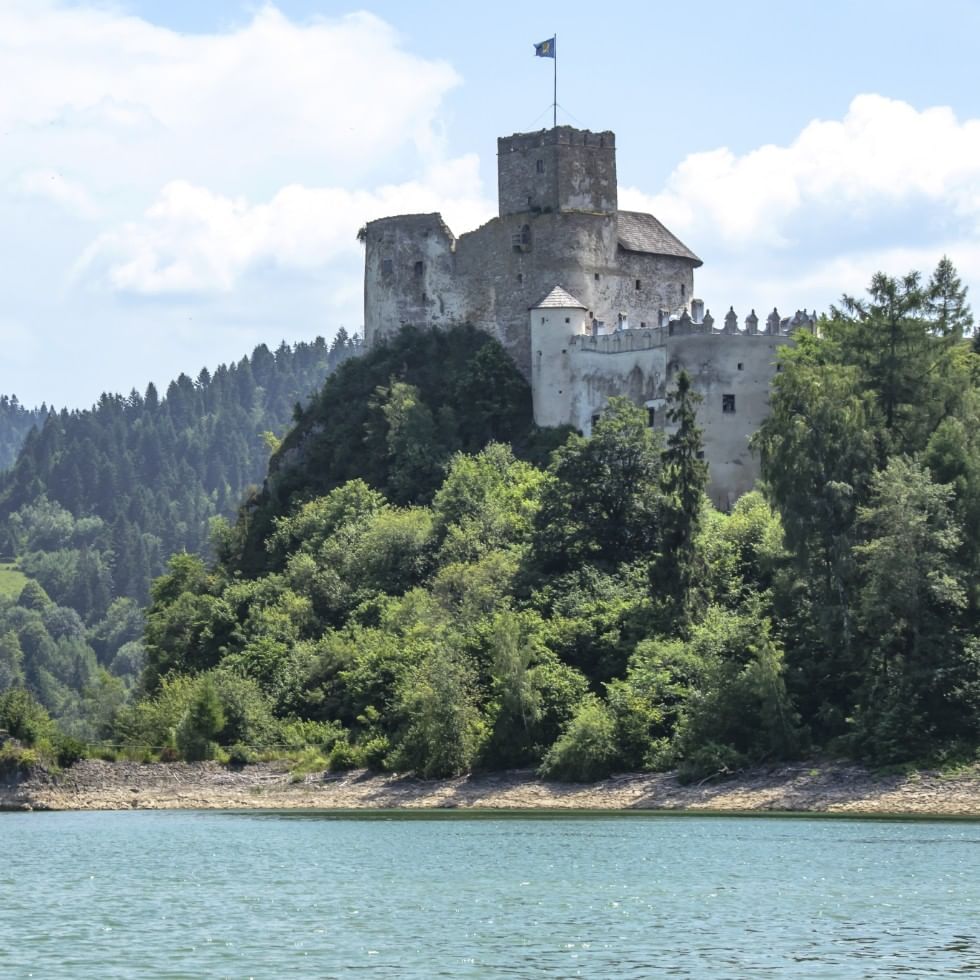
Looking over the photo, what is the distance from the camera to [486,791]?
6097cm

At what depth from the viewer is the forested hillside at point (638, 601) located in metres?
57.0

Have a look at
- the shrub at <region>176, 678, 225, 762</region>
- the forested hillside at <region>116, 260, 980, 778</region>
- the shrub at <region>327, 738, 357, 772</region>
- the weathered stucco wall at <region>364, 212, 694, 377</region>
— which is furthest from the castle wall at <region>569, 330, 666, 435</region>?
the shrub at <region>176, 678, 225, 762</region>

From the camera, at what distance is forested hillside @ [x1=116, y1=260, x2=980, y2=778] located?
57.0 m

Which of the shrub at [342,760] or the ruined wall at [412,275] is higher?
the ruined wall at [412,275]

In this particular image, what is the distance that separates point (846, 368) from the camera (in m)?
62.6

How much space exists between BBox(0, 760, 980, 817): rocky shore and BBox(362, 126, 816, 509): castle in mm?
20344

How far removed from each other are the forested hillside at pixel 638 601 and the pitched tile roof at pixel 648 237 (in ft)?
31.1

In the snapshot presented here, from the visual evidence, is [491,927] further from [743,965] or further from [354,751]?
[354,751]

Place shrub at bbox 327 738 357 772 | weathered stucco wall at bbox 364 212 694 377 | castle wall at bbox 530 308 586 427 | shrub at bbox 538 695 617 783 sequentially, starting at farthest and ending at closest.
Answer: weathered stucco wall at bbox 364 212 694 377, castle wall at bbox 530 308 586 427, shrub at bbox 327 738 357 772, shrub at bbox 538 695 617 783

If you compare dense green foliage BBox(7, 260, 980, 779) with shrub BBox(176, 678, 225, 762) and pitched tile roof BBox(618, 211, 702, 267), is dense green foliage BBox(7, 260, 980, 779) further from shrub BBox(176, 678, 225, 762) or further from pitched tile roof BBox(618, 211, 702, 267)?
pitched tile roof BBox(618, 211, 702, 267)

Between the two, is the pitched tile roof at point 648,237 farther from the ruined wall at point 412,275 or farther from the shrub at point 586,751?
the shrub at point 586,751

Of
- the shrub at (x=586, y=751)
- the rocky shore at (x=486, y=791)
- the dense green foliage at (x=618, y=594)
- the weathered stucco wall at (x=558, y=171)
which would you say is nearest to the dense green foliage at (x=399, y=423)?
the dense green foliage at (x=618, y=594)

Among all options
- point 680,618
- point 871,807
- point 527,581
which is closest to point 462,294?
point 527,581

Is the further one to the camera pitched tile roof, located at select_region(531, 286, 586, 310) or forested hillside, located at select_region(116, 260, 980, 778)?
pitched tile roof, located at select_region(531, 286, 586, 310)
